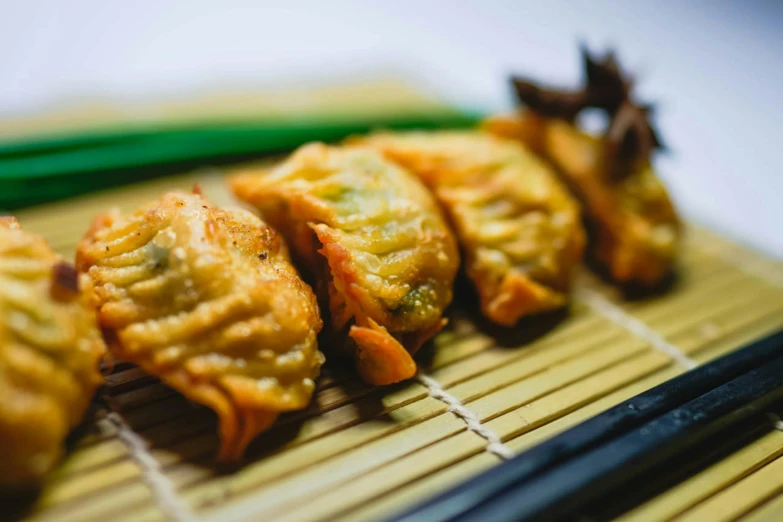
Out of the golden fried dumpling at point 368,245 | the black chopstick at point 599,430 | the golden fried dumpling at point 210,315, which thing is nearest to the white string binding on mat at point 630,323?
the black chopstick at point 599,430

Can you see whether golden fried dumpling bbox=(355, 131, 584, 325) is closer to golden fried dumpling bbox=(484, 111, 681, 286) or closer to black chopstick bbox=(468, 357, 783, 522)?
golden fried dumpling bbox=(484, 111, 681, 286)

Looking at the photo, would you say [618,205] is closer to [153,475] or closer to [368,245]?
[368,245]

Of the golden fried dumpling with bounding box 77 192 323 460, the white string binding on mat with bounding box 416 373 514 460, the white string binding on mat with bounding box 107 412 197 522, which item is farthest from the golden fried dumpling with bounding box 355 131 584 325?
the white string binding on mat with bounding box 107 412 197 522

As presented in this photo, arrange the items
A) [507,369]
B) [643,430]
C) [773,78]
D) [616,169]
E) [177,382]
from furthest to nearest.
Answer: [773,78] < [616,169] < [507,369] < [643,430] < [177,382]

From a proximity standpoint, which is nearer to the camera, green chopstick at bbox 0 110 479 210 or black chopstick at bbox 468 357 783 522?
black chopstick at bbox 468 357 783 522

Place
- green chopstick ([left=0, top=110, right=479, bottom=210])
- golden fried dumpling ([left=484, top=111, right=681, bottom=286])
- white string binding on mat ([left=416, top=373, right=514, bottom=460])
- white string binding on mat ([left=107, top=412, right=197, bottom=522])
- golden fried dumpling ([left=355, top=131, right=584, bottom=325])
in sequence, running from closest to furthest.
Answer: white string binding on mat ([left=107, top=412, right=197, bottom=522])
white string binding on mat ([left=416, top=373, right=514, bottom=460])
golden fried dumpling ([left=355, top=131, right=584, bottom=325])
golden fried dumpling ([left=484, top=111, right=681, bottom=286])
green chopstick ([left=0, top=110, right=479, bottom=210])

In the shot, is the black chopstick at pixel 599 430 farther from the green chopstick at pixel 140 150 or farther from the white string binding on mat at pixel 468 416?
the green chopstick at pixel 140 150

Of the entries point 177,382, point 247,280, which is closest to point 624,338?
point 247,280

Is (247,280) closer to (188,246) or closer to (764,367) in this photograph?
(188,246)
